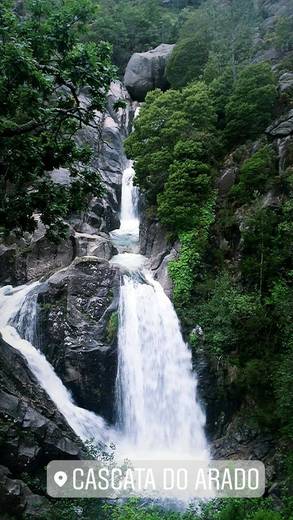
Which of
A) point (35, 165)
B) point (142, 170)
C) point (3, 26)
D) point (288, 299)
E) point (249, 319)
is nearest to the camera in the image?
point (3, 26)

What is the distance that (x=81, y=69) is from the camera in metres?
6.89

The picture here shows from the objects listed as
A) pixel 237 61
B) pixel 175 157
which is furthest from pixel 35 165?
pixel 237 61

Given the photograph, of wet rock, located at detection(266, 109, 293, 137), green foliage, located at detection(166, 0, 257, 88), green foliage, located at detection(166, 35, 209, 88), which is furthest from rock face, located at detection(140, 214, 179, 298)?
green foliage, located at detection(166, 35, 209, 88)

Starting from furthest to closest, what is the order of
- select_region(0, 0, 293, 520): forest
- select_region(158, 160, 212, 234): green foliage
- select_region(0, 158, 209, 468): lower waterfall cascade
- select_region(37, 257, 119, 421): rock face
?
select_region(158, 160, 212, 234): green foliage < select_region(37, 257, 119, 421): rock face < select_region(0, 158, 209, 468): lower waterfall cascade < select_region(0, 0, 293, 520): forest

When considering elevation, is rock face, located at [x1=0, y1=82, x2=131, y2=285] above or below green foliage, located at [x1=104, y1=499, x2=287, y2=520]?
above

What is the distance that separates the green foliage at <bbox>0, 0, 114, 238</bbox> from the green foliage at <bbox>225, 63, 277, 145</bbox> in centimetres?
1299

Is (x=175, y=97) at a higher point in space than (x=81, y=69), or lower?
higher

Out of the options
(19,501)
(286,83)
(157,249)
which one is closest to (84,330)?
(19,501)

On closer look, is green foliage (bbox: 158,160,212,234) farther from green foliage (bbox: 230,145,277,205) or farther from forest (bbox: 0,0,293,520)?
green foliage (bbox: 230,145,277,205)

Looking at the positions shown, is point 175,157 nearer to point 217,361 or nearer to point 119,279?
point 119,279

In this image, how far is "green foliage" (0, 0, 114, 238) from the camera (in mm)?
6527

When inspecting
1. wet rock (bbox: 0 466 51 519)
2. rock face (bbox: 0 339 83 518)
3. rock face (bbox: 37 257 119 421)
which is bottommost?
wet rock (bbox: 0 466 51 519)

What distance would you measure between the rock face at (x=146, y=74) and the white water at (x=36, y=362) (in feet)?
83.8

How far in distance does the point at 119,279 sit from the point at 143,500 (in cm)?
749
